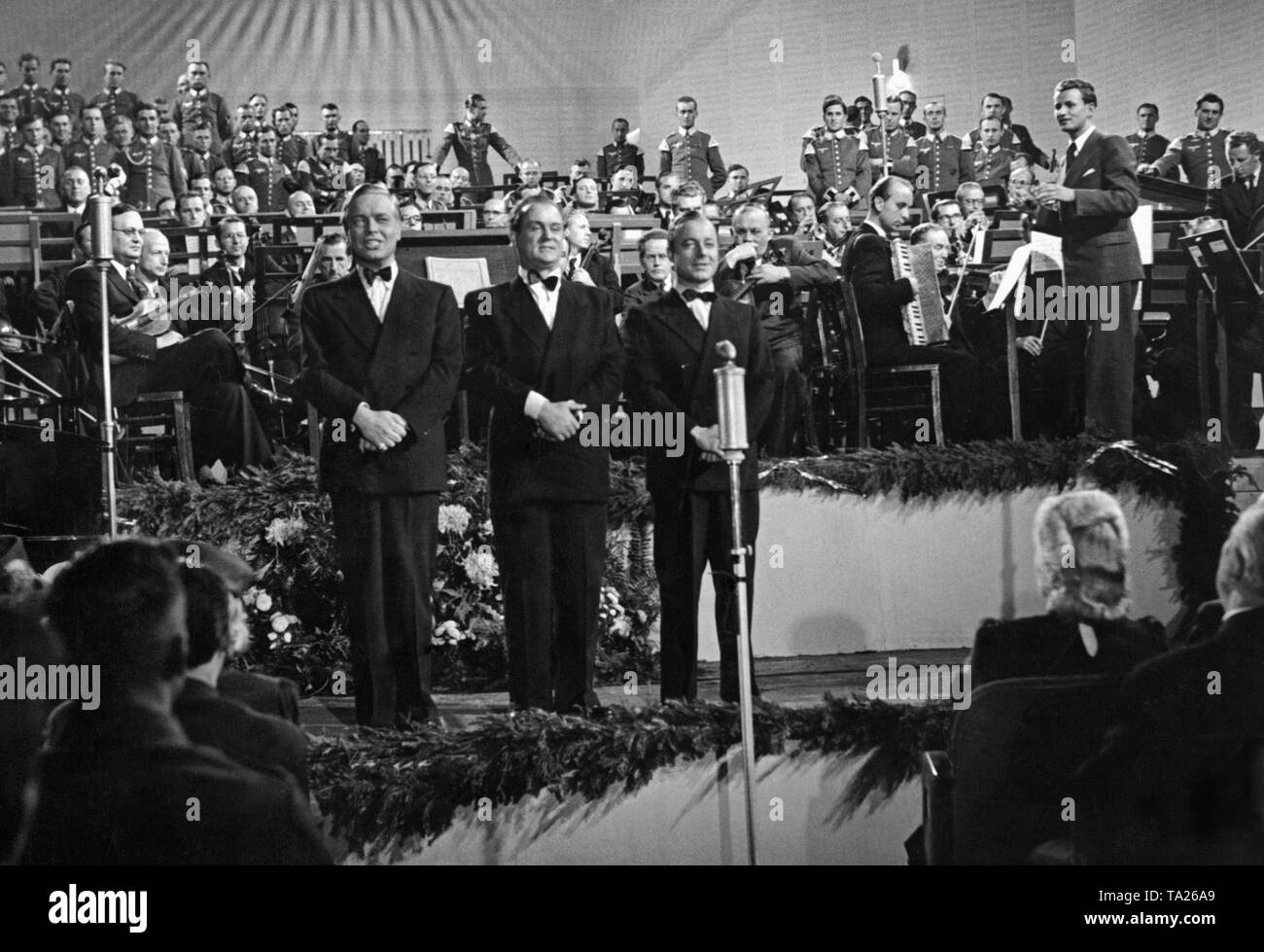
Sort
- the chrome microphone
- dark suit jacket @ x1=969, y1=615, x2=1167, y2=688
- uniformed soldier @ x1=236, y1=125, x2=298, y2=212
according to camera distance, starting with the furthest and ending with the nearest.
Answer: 1. uniformed soldier @ x1=236, y1=125, x2=298, y2=212
2. the chrome microphone
3. dark suit jacket @ x1=969, y1=615, x2=1167, y2=688

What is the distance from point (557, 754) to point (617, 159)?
1.89 meters

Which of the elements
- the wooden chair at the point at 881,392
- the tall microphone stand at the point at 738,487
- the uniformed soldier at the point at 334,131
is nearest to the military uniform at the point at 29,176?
the uniformed soldier at the point at 334,131

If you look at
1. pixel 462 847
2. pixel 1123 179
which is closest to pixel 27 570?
pixel 462 847

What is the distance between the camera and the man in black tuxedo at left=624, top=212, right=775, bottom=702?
4316mm

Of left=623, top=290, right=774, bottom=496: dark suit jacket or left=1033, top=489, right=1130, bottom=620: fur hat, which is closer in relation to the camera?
left=1033, top=489, right=1130, bottom=620: fur hat

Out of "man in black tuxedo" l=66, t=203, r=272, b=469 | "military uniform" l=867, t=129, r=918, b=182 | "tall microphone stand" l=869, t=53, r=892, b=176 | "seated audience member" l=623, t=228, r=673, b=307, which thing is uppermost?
"tall microphone stand" l=869, t=53, r=892, b=176

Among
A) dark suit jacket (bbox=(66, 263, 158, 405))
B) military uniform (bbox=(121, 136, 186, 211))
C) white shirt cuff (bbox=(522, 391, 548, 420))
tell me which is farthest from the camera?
military uniform (bbox=(121, 136, 186, 211))

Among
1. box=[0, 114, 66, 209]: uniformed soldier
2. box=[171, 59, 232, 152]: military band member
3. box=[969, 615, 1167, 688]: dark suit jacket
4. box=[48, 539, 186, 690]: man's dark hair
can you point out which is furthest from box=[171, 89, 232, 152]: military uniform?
box=[969, 615, 1167, 688]: dark suit jacket

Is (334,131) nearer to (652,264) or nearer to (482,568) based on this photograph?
(652,264)

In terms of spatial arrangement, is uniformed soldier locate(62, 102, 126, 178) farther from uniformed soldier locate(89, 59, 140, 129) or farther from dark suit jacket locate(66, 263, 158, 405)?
dark suit jacket locate(66, 263, 158, 405)

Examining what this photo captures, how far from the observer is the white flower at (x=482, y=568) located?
4.54 meters

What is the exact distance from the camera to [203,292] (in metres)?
4.71

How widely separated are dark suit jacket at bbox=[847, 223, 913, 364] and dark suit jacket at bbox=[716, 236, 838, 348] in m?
0.13
